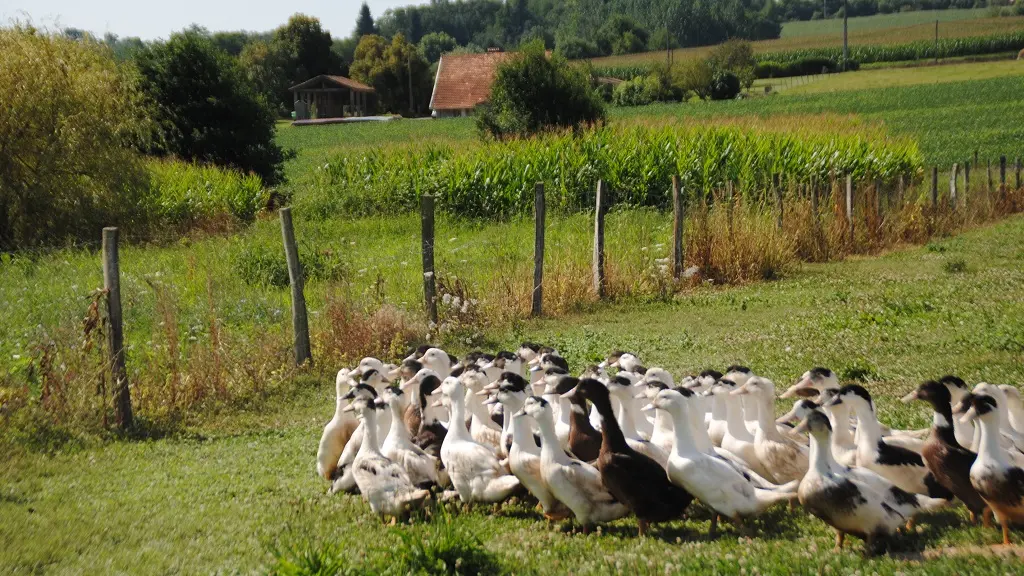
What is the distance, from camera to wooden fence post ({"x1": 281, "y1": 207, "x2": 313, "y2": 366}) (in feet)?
37.2

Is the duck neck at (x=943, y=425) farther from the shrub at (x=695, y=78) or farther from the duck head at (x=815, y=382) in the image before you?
the shrub at (x=695, y=78)

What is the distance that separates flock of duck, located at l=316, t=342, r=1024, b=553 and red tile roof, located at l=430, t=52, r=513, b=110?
68833 millimetres

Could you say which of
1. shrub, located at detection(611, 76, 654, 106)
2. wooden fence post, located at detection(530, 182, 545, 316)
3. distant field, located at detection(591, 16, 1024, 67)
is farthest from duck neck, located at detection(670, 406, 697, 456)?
distant field, located at detection(591, 16, 1024, 67)

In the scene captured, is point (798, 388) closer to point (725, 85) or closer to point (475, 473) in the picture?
point (475, 473)

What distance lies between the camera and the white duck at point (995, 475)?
5.43 m

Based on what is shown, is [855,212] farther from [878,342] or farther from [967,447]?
[967,447]

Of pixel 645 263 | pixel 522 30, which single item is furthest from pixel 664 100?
pixel 522 30

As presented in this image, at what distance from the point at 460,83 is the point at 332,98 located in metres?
22.3

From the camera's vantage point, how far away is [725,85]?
78.1m

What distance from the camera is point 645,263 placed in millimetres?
16469

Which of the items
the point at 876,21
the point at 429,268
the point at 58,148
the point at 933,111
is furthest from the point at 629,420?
the point at 876,21

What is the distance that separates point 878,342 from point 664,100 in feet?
224

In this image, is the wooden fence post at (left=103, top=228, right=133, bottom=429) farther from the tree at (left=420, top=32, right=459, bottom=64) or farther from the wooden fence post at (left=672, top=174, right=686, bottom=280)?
the tree at (left=420, top=32, right=459, bottom=64)

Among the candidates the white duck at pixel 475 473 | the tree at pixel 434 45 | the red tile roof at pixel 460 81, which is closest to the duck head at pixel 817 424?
the white duck at pixel 475 473
